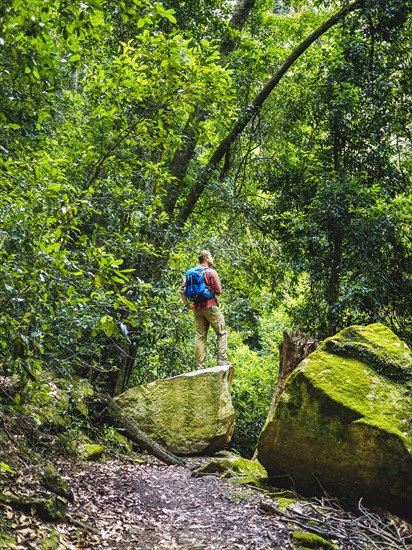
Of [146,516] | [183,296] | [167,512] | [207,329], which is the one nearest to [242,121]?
[183,296]

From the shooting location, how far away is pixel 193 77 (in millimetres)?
5539

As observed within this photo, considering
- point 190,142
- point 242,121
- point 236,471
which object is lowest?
point 236,471

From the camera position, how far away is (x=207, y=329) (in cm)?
927

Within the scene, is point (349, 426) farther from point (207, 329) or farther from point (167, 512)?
point (207, 329)

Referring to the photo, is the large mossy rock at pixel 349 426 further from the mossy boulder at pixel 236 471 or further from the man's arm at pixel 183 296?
the man's arm at pixel 183 296

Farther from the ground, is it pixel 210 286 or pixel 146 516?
pixel 210 286

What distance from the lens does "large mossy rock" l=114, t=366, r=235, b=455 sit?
312 inches

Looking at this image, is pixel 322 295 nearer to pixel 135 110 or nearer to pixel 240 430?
pixel 240 430

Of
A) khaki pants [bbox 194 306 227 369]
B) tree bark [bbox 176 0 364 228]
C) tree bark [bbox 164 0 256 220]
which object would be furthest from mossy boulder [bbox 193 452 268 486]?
tree bark [bbox 164 0 256 220]

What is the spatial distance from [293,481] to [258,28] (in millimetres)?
11366

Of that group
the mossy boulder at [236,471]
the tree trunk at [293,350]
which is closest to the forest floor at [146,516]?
the mossy boulder at [236,471]

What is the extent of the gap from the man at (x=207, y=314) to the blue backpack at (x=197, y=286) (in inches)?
2.6

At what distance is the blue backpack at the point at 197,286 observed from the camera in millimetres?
8523

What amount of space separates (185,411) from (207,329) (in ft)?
5.91
